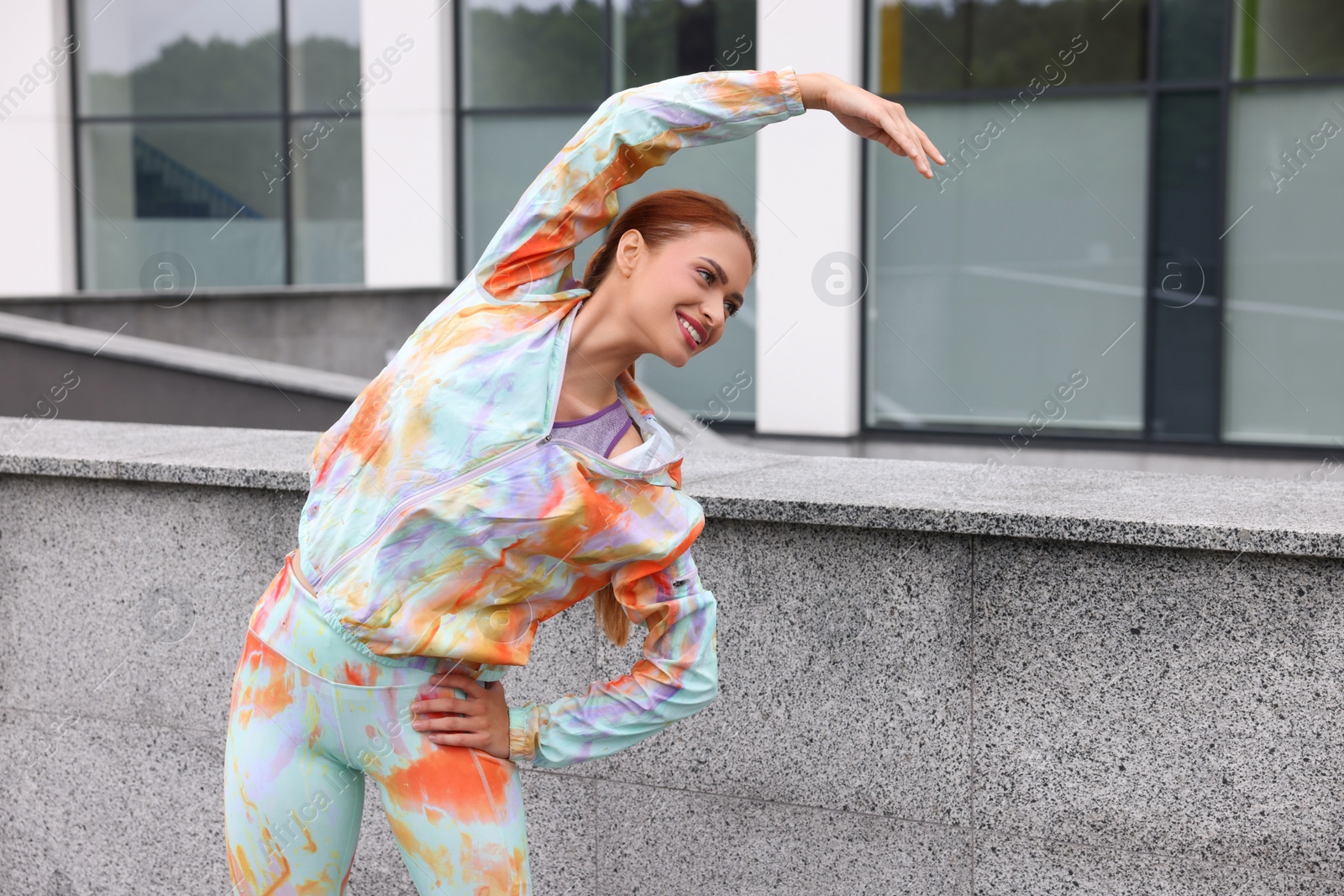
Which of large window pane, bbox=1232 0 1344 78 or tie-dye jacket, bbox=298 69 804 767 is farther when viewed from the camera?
large window pane, bbox=1232 0 1344 78

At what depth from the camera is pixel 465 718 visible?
221cm

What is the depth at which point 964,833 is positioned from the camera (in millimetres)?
3111

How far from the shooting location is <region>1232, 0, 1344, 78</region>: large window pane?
10898 mm

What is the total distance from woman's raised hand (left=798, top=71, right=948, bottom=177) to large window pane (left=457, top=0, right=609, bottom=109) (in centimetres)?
1128

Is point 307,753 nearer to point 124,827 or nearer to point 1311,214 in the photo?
point 124,827

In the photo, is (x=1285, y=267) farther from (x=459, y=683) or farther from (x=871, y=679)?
(x=459, y=683)

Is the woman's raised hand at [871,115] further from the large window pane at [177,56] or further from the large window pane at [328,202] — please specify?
the large window pane at [177,56]

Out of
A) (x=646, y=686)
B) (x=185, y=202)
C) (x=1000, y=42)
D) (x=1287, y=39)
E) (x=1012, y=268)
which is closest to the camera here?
(x=646, y=686)

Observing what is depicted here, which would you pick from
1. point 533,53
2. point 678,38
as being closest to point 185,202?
point 533,53

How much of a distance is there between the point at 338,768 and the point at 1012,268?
412 inches

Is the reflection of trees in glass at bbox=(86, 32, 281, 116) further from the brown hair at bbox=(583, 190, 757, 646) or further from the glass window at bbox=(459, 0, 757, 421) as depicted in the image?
the brown hair at bbox=(583, 190, 757, 646)

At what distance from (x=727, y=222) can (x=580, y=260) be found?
9.31 metres

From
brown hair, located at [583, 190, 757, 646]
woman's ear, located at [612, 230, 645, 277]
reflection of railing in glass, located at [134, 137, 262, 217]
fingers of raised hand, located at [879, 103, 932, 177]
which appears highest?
reflection of railing in glass, located at [134, 137, 262, 217]

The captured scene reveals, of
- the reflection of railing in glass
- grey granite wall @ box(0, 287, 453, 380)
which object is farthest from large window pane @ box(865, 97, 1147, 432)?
the reflection of railing in glass
